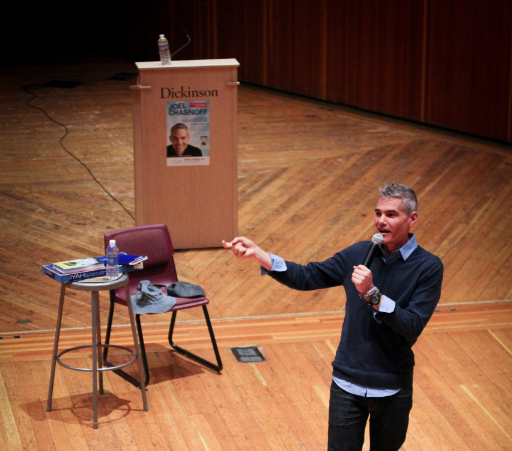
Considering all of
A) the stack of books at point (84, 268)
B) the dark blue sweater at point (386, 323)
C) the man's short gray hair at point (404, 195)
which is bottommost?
the stack of books at point (84, 268)

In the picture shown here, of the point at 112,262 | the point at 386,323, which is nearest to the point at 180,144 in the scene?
the point at 112,262

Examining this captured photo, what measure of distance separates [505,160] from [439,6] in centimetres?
167

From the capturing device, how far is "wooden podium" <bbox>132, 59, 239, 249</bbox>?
5.48 metres

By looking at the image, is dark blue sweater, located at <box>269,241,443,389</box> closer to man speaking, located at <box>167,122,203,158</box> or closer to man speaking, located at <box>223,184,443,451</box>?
man speaking, located at <box>223,184,443,451</box>

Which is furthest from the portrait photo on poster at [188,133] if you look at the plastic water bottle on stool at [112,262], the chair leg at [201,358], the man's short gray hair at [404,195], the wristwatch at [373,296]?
the wristwatch at [373,296]

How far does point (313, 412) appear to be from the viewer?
4.09 m

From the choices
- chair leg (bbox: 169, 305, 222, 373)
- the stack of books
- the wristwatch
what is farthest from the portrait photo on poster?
the wristwatch

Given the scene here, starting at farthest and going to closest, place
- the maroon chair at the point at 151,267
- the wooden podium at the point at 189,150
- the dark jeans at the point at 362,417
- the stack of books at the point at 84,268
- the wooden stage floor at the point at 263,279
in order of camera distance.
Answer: the wooden podium at the point at 189,150, the maroon chair at the point at 151,267, the wooden stage floor at the point at 263,279, the stack of books at the point at 84,268, the dark jeans at the point at 362,417

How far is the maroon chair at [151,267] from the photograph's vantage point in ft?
14.3

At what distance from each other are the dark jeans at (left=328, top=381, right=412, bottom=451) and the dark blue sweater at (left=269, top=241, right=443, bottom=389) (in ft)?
0.19

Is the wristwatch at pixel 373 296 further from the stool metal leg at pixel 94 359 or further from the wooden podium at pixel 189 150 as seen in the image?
the wooden podium at pixel 189 150

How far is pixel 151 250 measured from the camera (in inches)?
178

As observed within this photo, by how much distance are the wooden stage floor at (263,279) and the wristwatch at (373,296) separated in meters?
1.54

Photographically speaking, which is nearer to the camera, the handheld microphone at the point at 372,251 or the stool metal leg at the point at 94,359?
the handheld microphone at the point at 372,251
